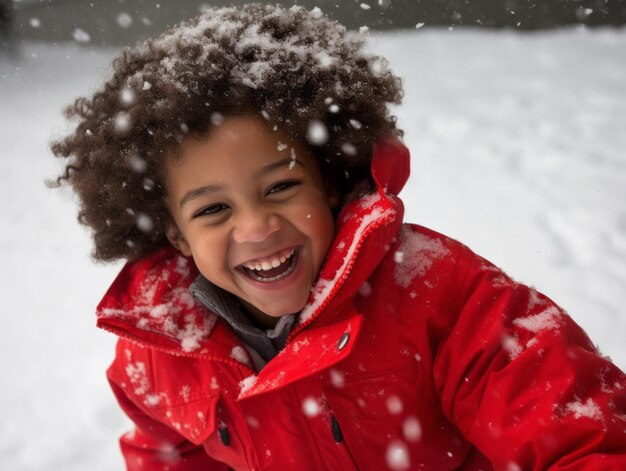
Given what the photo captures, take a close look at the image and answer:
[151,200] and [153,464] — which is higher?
[151,200]

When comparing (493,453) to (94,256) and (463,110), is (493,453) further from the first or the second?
(463,110)

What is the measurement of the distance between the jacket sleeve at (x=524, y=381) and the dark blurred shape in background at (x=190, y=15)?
302cm

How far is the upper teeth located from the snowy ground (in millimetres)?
786

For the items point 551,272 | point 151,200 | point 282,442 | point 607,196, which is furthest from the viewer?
point 607,196

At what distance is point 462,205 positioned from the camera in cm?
328

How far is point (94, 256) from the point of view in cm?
185

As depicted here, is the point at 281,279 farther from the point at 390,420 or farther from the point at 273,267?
the point at 390,420

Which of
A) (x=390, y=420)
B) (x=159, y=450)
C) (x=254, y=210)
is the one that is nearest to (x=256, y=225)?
(x=254, y=210)

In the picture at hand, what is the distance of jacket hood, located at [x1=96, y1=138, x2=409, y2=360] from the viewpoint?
1.31 meters

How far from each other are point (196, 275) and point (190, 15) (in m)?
3.05

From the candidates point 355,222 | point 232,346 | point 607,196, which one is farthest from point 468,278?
point 607,196

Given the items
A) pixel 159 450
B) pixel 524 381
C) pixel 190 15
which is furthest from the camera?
pixel 190 15

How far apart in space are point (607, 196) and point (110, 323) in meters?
2.54

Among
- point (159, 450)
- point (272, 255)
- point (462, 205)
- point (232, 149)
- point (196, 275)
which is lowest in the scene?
point (159, 450)
